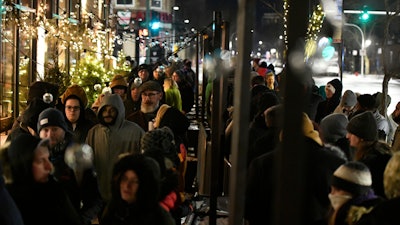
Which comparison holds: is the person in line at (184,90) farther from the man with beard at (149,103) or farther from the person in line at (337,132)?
the person in line at (337,132)

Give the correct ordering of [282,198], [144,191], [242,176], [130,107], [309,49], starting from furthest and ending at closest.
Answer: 1. [309,49]
2. [130,107]
3. [144,191]
4. [242,176]
5. [282,198]

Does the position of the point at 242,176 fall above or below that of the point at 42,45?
below

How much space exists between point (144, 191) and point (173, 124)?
3551mm

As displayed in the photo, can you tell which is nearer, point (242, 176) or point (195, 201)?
point (242, 176)

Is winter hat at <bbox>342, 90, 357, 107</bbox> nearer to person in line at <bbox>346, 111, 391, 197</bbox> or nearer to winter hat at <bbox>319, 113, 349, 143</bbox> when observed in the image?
winter hat at <bbox>319, 113, 349, 143</bbox>

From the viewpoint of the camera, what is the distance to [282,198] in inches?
94.9

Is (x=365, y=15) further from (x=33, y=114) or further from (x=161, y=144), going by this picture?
(x=161, y=144)

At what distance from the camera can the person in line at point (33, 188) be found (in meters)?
4.42

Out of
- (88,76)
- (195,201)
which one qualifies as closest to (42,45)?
(88,76)

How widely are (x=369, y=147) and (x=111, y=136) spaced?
270 cm

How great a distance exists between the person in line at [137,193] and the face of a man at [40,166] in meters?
0.44

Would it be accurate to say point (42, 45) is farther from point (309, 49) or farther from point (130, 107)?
point (130, 107)

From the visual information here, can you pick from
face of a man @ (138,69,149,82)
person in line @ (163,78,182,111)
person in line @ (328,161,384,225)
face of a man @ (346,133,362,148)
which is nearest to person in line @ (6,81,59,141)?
face of a man @ (346,133,362,148)

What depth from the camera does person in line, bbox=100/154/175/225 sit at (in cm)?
448
